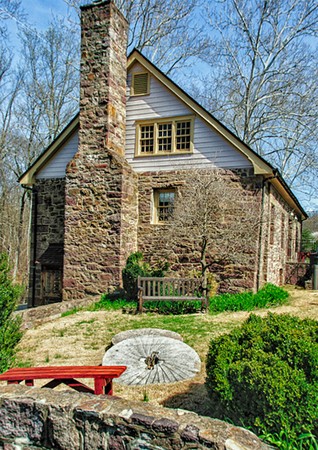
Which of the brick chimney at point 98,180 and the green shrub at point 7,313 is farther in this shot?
the brick chimney at point 98,180

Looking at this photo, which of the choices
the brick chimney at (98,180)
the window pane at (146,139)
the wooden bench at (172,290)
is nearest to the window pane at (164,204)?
the brick chimney at (98,180)

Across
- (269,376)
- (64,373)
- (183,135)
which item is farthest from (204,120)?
(269,376)

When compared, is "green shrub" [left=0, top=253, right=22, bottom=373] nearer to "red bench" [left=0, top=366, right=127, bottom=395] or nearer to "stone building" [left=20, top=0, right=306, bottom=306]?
"red bench" [left=0, top=366, right=127, bottom=395]

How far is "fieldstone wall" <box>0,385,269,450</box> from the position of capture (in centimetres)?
237

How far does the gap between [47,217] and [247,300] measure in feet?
26.2

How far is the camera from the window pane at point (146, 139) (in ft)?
40.5

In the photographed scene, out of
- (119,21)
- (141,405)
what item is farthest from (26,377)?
(119,21)

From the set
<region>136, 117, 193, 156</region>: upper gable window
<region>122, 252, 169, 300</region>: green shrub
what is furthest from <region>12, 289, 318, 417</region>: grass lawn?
<region>136, 117, 193, 156</region>: upper gable window

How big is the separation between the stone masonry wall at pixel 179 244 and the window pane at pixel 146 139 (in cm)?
92

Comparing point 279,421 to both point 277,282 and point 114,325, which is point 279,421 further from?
point 277,282

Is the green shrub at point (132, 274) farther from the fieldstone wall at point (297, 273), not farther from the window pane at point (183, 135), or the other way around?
the fieldstone wall at point (297, 273)

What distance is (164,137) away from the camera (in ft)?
39.6

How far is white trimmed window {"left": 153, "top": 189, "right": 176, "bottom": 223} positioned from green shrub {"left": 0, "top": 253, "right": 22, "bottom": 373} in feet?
24.9

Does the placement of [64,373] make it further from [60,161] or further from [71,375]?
[60,161]
